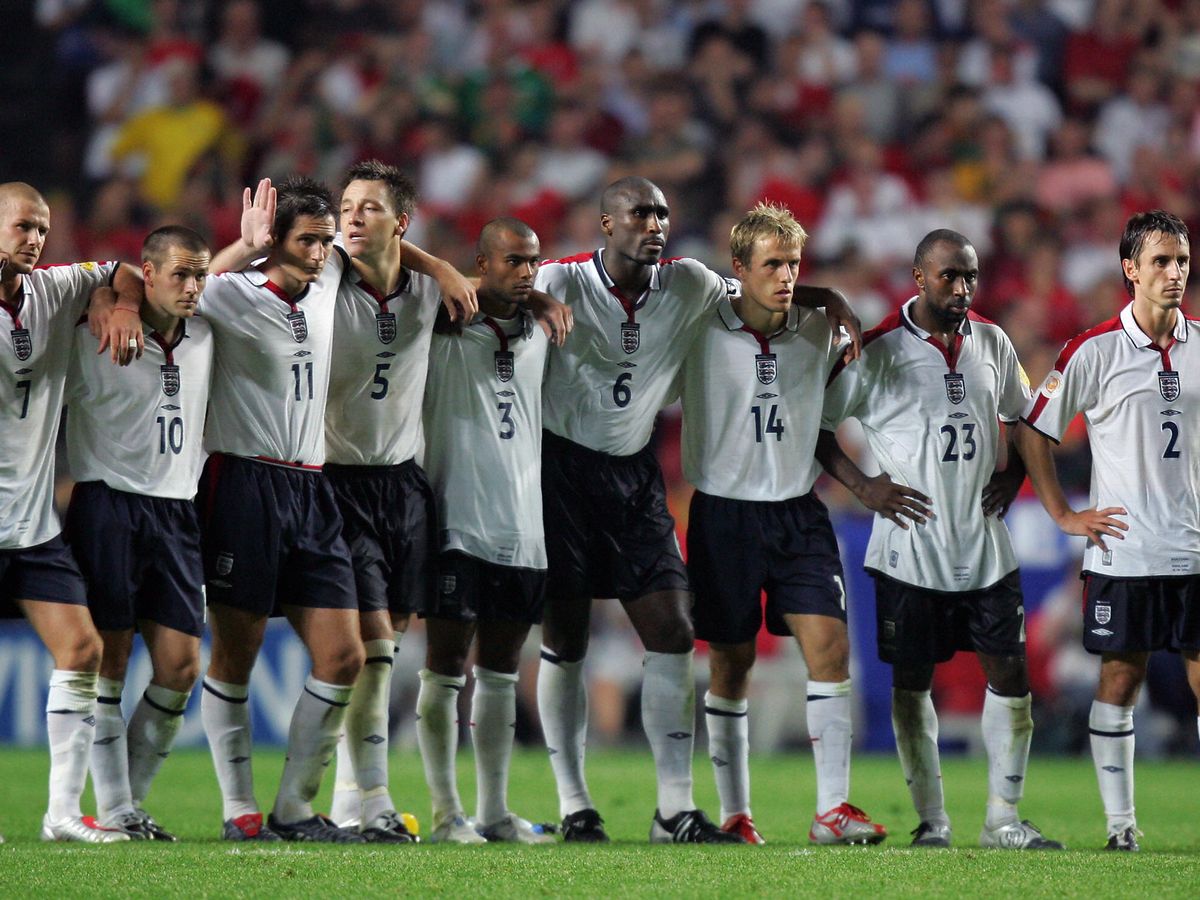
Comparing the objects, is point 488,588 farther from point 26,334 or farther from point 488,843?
point 26,334

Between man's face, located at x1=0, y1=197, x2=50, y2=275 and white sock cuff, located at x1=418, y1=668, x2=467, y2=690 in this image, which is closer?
man's face, located at x1=0, y1=197, x2=50, y2=275

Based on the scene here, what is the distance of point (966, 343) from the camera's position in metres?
7.41

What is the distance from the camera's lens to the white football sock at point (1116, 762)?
23.4ft

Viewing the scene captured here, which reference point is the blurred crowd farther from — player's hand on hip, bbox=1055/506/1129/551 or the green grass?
player's hand on hip, bbox=1055/506/1129/551

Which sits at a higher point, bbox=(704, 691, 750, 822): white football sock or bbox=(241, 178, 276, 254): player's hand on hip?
bbox=(241, 178, 276, 254): player's hand on hip

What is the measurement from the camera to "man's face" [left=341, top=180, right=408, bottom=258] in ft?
23.7

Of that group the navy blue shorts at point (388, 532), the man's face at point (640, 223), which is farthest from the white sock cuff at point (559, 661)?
the man's face at point (640, 223)

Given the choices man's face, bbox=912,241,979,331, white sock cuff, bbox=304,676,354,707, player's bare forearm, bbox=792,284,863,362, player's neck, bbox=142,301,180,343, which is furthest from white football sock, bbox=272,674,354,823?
man's face, bbox=912,241,979,331

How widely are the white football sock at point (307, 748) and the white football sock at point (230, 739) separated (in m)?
0.18

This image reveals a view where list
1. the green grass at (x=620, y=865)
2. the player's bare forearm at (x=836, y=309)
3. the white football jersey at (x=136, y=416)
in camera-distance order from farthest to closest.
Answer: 1. the player's bare forearm at (x=836, y=309)
2. the white football jersey at (x=136, y=416)
3. the green grass at (x=620, y=865)

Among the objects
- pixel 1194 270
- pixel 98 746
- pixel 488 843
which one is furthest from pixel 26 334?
pixel 1194 270

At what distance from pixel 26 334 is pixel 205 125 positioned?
9.66 meters

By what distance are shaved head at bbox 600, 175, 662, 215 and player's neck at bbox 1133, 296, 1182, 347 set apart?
6.92 ft

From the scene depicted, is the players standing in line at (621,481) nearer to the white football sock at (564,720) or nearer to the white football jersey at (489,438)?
the white football sock at (564,720)
